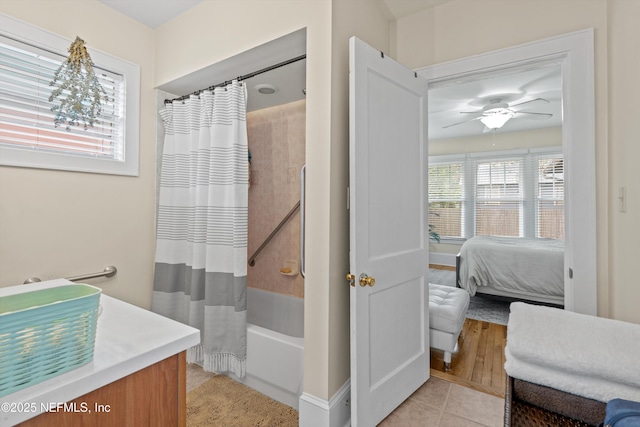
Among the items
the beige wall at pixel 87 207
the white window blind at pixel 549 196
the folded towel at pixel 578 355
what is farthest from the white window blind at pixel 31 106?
the white window blind at pixel 549 196

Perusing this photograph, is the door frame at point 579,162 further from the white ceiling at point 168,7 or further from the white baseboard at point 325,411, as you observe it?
the white baseboard at point 325,411

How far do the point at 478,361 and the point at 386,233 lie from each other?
1544mm

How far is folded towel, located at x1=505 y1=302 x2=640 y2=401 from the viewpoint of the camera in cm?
67

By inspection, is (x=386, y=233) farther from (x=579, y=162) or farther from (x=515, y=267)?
Answer: (x=515, y=267)

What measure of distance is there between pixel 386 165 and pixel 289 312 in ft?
5.52

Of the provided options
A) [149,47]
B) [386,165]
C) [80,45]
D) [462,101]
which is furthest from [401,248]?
[462,101]

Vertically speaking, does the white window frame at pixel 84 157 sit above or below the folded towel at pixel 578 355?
above

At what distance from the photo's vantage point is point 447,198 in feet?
20.7

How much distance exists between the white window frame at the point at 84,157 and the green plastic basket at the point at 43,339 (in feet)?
4.95

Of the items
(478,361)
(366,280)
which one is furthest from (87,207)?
(478,361)

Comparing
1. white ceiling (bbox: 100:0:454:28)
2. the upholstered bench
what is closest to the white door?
the upholstered bench

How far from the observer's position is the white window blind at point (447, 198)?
6.14 meters

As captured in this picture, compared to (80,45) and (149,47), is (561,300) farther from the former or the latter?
(149,47)

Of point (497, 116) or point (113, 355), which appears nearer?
point (113, 355)
